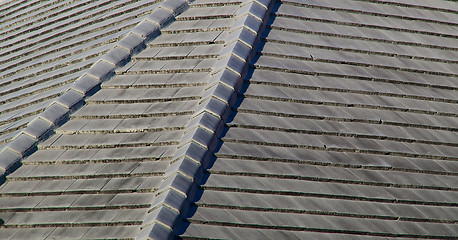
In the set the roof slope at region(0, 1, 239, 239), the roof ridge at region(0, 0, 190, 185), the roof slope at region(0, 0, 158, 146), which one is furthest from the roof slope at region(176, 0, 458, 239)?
the roof slope at region(0, 0, 158, 146)

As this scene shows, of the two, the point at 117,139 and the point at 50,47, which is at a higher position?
the point at 50,47

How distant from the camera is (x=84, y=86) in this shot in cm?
898

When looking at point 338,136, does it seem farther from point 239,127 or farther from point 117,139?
point 117,139

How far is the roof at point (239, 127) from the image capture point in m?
7.47

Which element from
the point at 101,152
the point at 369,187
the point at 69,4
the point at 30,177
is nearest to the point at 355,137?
the point at 369,187

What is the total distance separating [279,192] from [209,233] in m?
1.17

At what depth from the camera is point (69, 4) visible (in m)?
12.3

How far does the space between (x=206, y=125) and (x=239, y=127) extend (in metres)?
0.53

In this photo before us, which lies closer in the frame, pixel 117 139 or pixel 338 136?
pixel 117 139

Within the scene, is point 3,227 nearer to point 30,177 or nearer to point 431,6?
point 30,177

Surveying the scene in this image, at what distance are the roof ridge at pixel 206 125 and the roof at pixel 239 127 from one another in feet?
0.07

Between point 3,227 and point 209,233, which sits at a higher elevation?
point 209,233

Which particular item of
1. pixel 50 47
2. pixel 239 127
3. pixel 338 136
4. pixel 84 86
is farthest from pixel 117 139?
pixel 50 47

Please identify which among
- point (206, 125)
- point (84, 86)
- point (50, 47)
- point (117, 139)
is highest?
point (50, 47)
